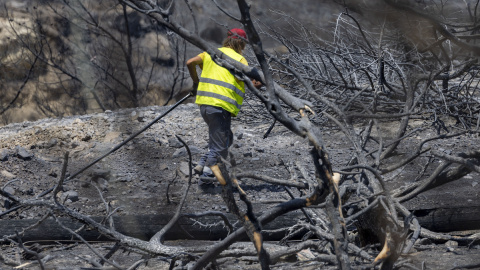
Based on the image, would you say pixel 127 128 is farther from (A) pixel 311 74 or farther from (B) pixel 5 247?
(B) pixel 5 247

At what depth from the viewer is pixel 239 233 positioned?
8.20 feet

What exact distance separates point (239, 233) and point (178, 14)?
774 centimetres

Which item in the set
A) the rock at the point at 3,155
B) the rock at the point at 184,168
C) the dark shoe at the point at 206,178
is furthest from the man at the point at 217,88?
the rock at the point at 3,155

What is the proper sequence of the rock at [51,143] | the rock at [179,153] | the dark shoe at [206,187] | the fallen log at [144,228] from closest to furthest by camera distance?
the fallen log at [144,228], the dark shoe at [206,187], the rock at [179,153], the rock at [51,143]

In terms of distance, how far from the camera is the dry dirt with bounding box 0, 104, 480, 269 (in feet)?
A: 16.8

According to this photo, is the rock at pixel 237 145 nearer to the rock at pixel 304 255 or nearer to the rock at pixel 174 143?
the rock at pixel 174 143

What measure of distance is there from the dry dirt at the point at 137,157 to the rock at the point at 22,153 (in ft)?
0.04

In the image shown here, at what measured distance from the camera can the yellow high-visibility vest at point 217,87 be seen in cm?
478

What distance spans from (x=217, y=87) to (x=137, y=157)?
6.49 ft

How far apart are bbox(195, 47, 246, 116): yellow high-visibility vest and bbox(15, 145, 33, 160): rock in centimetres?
233

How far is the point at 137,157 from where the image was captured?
21.0ft

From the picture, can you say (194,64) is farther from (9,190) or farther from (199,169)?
(9,190)

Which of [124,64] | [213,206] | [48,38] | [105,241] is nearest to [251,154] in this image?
[213,206]

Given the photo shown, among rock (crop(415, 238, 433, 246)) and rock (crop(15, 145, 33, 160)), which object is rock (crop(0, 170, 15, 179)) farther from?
rock (crop(415, 238, 433, 246))
